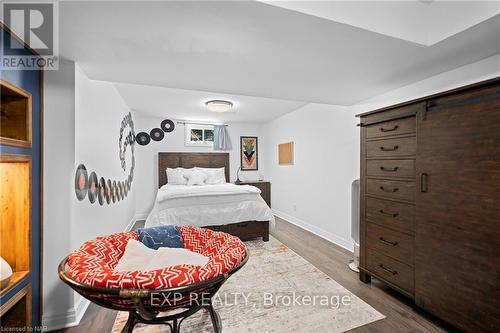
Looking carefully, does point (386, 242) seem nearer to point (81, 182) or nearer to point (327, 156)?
point (327, 156)

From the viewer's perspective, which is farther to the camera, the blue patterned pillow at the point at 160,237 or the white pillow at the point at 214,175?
the white pillow at the point at 214,175

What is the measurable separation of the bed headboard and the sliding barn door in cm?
426

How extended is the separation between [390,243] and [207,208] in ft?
7.32

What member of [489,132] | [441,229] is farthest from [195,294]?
[489,132]

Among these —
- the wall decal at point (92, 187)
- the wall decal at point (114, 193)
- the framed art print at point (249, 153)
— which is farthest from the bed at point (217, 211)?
the framed art print at point (249, 153)

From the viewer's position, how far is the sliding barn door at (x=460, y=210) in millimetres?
1380

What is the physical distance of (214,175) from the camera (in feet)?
16.7

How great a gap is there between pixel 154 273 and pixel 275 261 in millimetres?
2175

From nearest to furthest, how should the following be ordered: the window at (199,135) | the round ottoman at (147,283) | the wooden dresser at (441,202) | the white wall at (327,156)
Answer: the round ottoman at (147,283) < the wooden dresser at (441,202) < the white wall at (327,156) < the window at (199,135)

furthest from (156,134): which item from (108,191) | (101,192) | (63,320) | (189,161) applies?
(63,320)

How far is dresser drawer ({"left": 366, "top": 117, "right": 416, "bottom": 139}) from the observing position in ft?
6.13

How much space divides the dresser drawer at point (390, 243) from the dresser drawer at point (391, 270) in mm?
46

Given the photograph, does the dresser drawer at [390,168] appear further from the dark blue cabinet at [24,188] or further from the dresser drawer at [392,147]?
the dark blue cabinet at [24,188]

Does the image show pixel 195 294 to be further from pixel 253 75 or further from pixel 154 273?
pixel 253 75
